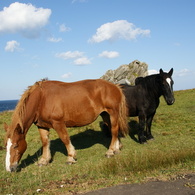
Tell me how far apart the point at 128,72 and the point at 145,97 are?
42.6m

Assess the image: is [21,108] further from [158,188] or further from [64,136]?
[158,188]

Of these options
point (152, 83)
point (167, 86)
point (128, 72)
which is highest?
point (128, 72)

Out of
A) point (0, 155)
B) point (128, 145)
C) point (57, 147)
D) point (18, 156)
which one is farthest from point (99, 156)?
point (0, 155)

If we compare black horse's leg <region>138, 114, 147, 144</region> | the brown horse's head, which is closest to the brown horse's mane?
the brown horse's head

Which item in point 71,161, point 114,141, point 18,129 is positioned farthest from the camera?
point 114,141

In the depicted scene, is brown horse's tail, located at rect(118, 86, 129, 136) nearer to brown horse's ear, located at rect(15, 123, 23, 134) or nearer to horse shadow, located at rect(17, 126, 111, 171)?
horse shadow, located at rect(17, 126, 111, 171)

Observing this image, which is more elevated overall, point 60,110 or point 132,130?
point 60,110

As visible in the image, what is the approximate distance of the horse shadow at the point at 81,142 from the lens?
7.94 meters

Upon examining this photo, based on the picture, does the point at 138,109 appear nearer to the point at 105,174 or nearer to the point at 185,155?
the point at 185,155

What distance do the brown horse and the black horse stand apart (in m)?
1.00

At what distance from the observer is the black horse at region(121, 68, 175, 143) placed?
7930 mm

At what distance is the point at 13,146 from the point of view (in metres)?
5.74

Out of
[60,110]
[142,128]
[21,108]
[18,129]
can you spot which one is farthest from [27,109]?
[142,128]

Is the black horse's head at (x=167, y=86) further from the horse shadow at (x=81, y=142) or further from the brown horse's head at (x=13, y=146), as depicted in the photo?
the brown horse's head at (x=13, y=146)
